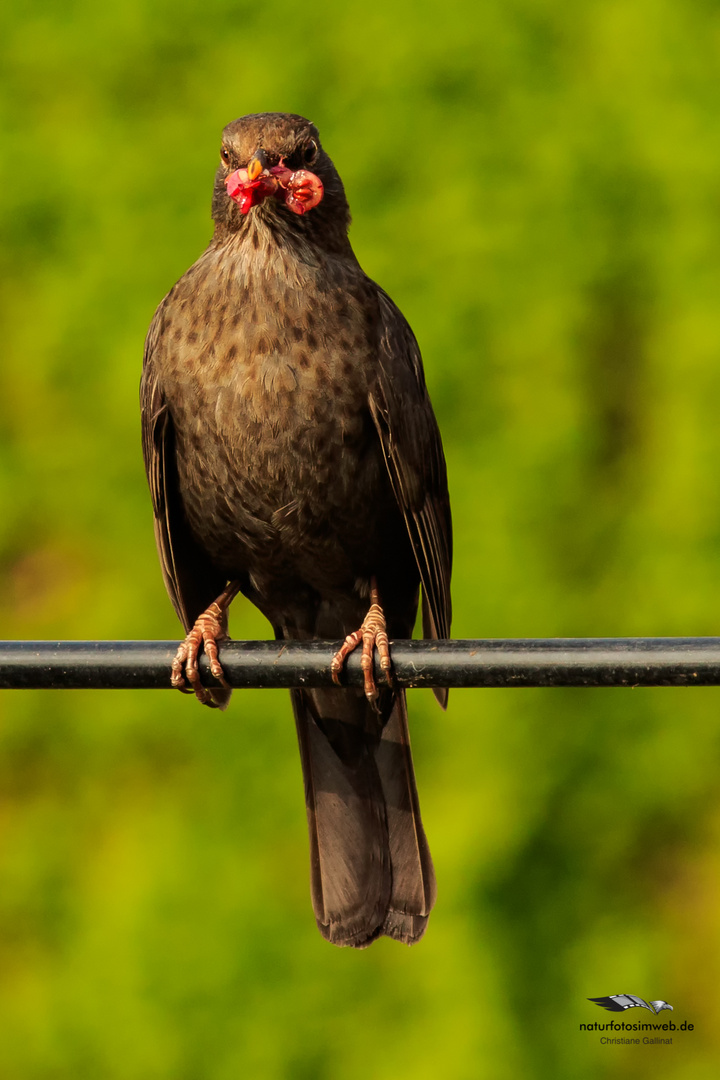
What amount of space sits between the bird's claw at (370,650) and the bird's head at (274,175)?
3.28 feet

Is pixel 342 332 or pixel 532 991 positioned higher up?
pixel 342 332

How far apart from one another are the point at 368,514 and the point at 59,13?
6.38 ft

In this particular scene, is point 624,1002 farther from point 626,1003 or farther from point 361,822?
point 361,822

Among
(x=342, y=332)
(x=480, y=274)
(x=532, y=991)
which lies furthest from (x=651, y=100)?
(x=532, y=991)

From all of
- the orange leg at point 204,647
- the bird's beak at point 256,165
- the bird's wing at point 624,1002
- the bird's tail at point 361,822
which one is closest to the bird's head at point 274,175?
the bird's beak at point 256,165

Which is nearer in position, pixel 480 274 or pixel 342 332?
pixel 342 332

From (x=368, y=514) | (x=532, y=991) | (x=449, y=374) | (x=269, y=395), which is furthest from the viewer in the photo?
(x=449, y=374)

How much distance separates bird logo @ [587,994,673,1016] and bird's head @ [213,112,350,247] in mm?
2209

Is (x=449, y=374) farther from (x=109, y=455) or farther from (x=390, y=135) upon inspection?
(x=109, y=455)

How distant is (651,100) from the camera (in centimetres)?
427

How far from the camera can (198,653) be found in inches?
131

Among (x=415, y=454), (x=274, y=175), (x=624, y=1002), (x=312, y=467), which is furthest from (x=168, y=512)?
(x=624, y=1002)

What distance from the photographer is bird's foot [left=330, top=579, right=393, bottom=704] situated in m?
2.84

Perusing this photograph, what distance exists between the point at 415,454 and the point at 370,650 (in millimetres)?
567
